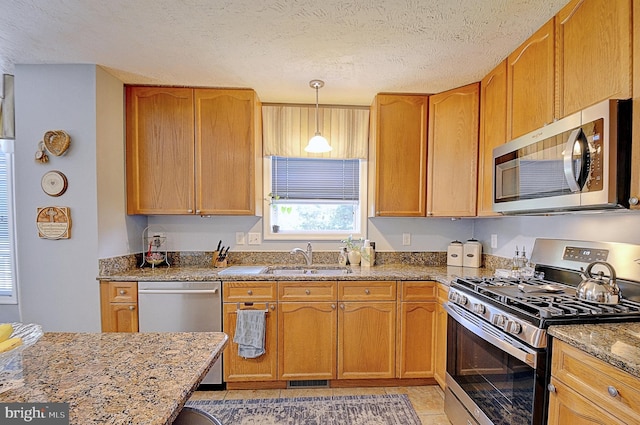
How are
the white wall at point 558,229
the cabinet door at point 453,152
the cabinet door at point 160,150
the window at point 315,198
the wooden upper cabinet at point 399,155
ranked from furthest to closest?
the window at point 315,198 → the wooden upper cabinet at point 399,155 → the cabinet door at point 160,150 → the cabinet door at point 453,152 → the white wall at point 558,229

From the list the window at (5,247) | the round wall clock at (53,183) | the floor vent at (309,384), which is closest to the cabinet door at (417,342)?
the floor vent at (309,384)

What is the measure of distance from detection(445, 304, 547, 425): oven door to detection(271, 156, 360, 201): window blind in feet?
4.68

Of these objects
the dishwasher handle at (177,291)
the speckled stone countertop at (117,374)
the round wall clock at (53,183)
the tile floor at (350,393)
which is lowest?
the tile floor at (350,393)

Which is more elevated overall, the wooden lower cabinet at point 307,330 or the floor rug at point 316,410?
the wooden lower cabinet at point 307,330

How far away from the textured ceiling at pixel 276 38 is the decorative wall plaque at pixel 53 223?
1.03 m

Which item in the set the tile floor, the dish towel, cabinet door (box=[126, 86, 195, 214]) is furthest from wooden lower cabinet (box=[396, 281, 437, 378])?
cabinet door (box=[126, 86, 195, 214])

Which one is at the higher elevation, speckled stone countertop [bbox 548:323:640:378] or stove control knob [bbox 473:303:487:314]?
speckled stone countertop [bbox 548:323:640:378]

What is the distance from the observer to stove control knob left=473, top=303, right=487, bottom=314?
1.57 metres

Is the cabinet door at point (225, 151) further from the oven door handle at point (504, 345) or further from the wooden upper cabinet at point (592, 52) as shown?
the wooden upper cabinet at point (592, 52)

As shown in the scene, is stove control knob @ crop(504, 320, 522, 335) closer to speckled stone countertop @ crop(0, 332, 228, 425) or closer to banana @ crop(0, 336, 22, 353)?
speckled stone countertop @ crop(0, 332, 228, 425)

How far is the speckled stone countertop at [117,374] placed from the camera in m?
0.69

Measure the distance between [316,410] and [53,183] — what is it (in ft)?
7.90

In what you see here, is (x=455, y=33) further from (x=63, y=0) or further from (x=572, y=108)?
(x=63, y=0)

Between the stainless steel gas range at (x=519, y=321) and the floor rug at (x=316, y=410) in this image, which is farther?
the floor rug at (x=316, y=410)
